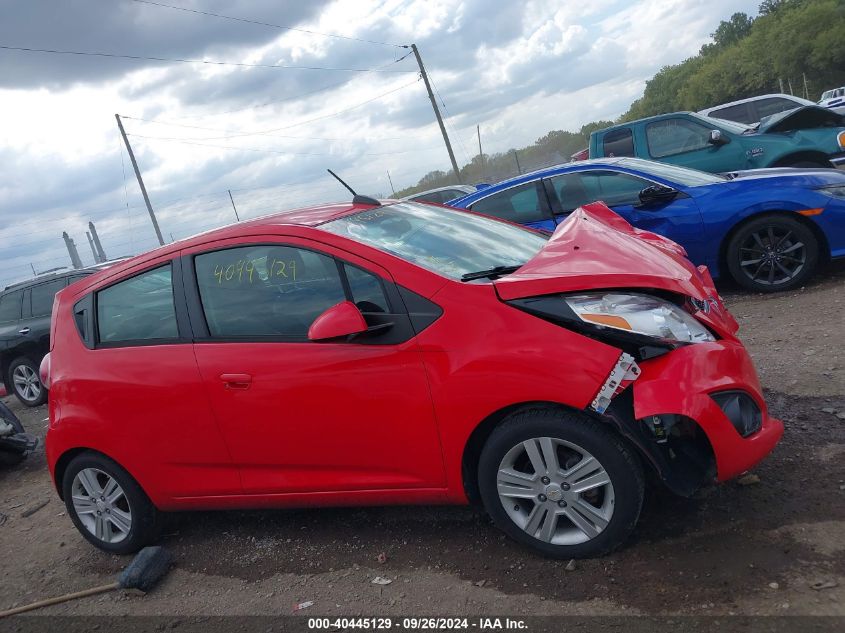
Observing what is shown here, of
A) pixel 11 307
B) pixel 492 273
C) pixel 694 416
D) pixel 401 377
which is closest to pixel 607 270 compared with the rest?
pixel 492 273

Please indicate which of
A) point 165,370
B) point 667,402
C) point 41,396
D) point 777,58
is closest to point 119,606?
point 165,370

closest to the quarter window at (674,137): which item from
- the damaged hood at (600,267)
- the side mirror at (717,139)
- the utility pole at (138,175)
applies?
the side mirror at (717,139)

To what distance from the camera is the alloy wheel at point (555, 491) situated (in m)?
2.91

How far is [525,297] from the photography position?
300 cm

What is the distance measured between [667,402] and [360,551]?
1.76m

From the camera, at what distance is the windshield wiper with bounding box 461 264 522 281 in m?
3.28

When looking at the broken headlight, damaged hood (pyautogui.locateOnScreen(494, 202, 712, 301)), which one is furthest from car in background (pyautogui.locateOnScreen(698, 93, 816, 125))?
the broken headlight

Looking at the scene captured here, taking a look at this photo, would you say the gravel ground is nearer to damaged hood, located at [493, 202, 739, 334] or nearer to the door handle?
damaged hood, located at [493, 202, 739, 334]

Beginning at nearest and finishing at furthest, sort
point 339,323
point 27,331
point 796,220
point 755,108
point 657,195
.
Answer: point 339,323 < point 796,220 < point 657,195 < point 27,331 < point 755,108

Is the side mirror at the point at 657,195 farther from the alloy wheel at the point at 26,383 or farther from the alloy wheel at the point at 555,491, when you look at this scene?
the alloy wheel at the point at 26,383

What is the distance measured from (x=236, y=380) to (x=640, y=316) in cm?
190

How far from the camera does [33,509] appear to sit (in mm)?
5496

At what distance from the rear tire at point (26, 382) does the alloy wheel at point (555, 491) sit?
9.30 metres

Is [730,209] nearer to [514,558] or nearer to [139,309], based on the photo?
[514,558]
